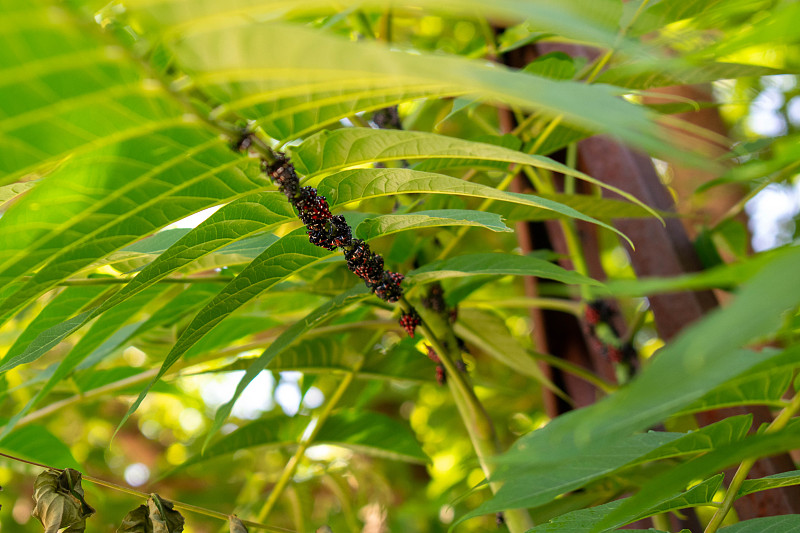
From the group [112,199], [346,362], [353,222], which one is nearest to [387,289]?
[353,222]

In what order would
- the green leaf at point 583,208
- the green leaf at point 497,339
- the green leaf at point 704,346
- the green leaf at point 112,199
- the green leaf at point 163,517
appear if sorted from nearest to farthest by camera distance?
the green leaf at point 704,346 < the green leaf at point 112,199 < the green leaf at point 163,517 < the green leaf at point 583,208 < the green leaf at point 497,339

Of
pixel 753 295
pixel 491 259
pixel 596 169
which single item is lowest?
pixel 753 295

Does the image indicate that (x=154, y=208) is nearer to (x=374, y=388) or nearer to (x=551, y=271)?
(x=551, y=271)

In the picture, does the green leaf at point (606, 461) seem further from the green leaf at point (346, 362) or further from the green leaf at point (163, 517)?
the green leaf at point (346, 362)

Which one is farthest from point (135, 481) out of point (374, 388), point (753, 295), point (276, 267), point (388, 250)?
point (753, 295)

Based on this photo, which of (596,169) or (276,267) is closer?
(276,267)

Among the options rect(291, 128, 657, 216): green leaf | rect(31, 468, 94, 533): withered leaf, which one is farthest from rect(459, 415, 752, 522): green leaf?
rect(31, 468, 94, 533): withered leaf

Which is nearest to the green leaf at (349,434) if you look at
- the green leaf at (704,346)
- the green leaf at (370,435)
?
the green leaf at (370,435)
